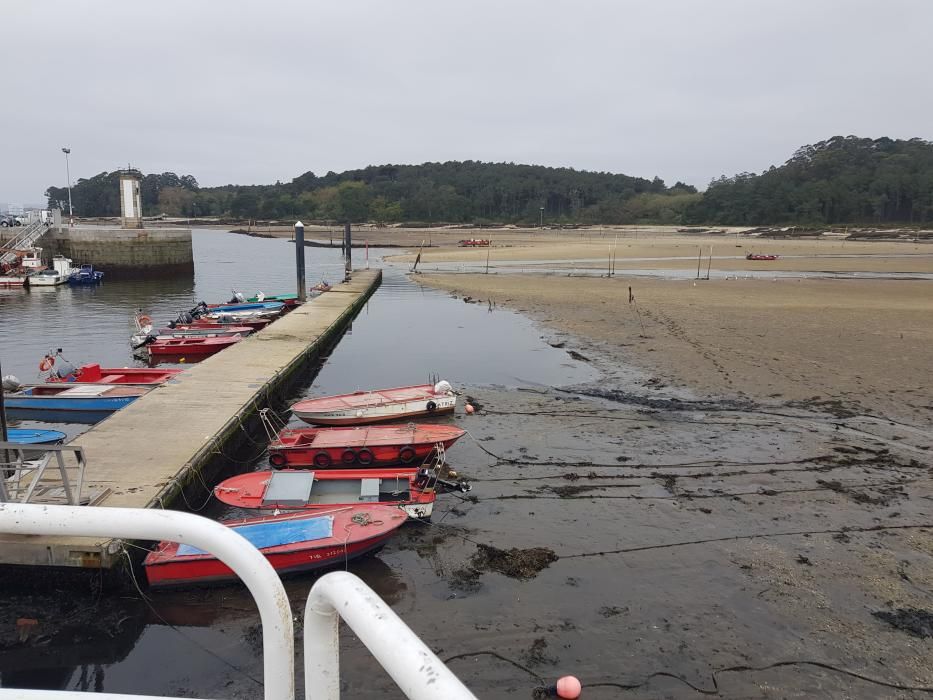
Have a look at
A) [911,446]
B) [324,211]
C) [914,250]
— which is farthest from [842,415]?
[324,211]

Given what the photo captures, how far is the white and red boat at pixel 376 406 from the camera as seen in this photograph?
52.0 ft

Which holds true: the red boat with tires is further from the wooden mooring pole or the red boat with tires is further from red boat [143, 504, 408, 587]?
the wooden mooring pole

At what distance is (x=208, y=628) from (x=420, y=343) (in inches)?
732

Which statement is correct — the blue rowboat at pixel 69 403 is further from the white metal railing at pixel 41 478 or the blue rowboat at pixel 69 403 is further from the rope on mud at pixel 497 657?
the rope on mud at pixel 497 657

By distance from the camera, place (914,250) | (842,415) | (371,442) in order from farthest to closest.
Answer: (914,250) → (842,415) → (371,442)

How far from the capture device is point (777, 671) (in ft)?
24.0

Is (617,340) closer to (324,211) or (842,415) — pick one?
(842,415)

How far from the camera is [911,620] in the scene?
812cm

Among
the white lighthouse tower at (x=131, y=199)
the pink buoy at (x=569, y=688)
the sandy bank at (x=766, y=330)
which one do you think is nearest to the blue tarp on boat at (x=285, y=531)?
the pink buoy at (x=569, y=688)

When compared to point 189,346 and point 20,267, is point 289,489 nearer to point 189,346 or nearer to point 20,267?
point 189,346

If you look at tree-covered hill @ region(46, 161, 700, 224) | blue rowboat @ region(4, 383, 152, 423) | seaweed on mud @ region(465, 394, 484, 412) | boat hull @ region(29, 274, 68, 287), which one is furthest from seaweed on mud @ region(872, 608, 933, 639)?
tree-covered hill @ region(46, 161, 700, 224)

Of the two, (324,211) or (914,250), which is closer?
(914,250)

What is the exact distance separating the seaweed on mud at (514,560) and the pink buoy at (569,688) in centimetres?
229

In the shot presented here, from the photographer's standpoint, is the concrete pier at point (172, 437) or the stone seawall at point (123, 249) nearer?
the concrete pier at point (172, 437)
